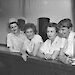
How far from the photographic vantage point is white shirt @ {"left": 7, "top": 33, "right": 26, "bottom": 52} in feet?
6.16

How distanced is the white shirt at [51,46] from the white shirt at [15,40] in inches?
17.8

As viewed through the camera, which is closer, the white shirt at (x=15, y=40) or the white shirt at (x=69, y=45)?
the white shirt at (x=69, y=45)

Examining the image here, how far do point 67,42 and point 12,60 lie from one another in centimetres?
40

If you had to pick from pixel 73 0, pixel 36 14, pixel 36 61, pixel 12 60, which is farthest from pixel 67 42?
pixel 36 14

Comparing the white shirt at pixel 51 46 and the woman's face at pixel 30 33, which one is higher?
the woman's face at pixel 30 33

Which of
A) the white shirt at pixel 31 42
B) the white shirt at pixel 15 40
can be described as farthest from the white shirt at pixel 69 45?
the white shirt at pixel 15 40

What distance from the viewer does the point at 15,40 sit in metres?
1.89

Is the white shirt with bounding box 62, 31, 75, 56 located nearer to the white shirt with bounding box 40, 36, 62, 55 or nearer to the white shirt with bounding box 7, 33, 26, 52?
the white shirt with bounding box 40, 36, 62, 55

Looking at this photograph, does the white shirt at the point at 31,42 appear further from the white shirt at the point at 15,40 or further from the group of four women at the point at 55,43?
the white shirt at the point at 15,40

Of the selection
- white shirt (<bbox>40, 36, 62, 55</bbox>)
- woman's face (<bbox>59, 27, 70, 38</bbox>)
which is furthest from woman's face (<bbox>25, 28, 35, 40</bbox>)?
woman's face (<bbox>59, 27, 70, 38</bbox>)

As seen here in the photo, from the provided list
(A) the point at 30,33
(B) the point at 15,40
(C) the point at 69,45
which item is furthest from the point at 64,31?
(B) the point at 15,40

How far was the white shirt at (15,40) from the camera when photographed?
1876mm

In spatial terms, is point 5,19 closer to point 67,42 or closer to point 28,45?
point 28,45

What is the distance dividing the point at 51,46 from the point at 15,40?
1.92 ft
